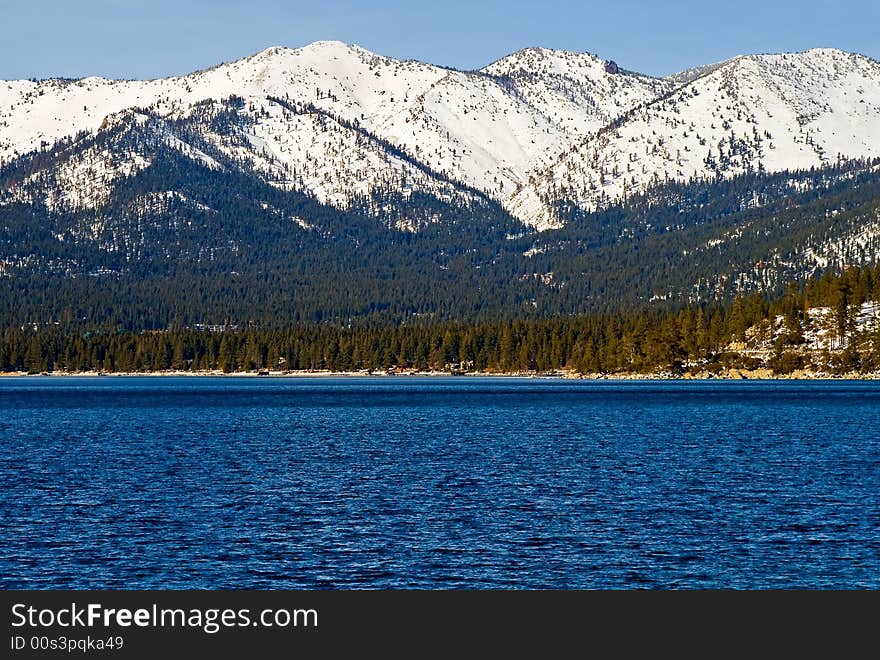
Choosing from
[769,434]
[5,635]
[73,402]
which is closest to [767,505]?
[5,635]

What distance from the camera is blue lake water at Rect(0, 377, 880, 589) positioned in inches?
2039

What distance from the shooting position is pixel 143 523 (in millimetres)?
63781

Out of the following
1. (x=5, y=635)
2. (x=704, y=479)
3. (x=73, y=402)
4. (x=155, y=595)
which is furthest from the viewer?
(x=73, y=402)

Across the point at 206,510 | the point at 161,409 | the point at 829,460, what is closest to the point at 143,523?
the point at 206,510

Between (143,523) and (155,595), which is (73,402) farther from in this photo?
(155,595)

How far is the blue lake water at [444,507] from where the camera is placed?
51781 millimetres

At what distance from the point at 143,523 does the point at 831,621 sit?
35388 millimetres

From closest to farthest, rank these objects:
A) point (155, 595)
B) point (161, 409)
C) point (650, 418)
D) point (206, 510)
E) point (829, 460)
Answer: point (155, 595) < point (206, 510) < point (829, 460) < point (650, 418) < point (161, 409)

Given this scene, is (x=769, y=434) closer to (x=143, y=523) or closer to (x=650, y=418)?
(x=650, y=418)

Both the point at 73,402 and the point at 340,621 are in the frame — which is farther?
Answer: the point at 73,402

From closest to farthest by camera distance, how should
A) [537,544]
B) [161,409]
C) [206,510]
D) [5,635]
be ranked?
[5,635]
[537,544]
[206,510]
[161,409]

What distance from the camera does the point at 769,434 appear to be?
4759 inches

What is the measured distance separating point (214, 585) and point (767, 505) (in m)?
34.1

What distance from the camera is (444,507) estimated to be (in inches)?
2726
